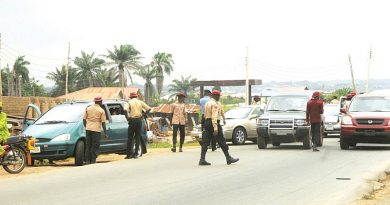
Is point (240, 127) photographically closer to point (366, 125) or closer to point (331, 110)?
point (366, 125)

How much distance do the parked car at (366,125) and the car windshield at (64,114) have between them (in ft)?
27.6

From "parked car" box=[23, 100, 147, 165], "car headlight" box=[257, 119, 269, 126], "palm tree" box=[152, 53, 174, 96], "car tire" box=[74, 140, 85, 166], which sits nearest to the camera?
"parked car" box=[23, 100, 147, 165]

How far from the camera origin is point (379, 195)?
10.7 meters

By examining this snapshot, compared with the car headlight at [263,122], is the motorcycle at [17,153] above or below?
below

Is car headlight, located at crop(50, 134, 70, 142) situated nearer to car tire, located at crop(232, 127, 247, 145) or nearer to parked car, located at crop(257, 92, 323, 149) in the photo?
parked car, located at crop(257, 92, 323, 149)

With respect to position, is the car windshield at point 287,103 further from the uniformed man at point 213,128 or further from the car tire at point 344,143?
the uniformed man at point 213,128

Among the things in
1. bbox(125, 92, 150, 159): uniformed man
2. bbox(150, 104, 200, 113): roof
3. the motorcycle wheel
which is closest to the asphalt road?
bbox(125, 92, 150, 159): uniformed man

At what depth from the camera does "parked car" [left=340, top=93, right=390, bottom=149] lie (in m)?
20.2

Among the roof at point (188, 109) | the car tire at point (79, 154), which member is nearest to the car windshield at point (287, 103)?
the car tire at point (79, 154)

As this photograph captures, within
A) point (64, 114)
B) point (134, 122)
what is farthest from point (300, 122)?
point (64, 114)

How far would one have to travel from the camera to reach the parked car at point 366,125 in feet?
66.3

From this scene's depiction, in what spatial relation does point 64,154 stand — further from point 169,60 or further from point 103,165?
point 169,60

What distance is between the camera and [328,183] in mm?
11688

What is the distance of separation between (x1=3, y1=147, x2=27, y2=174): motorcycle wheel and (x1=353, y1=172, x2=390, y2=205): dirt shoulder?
25.8 feet
